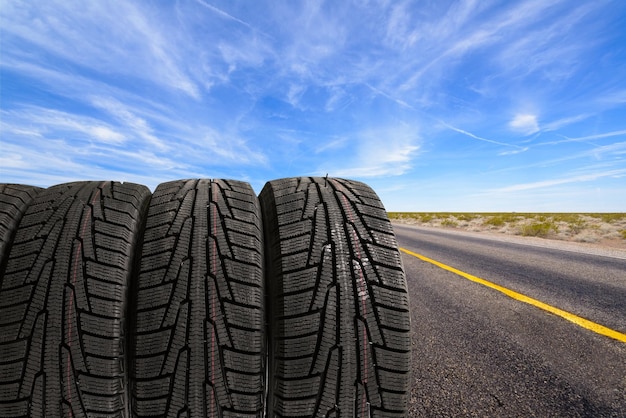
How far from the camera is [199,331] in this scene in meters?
1.15

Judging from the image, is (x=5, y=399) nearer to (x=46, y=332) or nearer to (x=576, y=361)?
(x=46, y=332)

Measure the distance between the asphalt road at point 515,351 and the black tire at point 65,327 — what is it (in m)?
1.43

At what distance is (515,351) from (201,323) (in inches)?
92.5

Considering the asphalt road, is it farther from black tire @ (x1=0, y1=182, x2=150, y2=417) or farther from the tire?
black tire @ (x1=0, y1=182, x2=150, y2=417)

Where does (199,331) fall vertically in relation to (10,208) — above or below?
below

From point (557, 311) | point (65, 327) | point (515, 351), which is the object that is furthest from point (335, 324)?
point (557, 311)

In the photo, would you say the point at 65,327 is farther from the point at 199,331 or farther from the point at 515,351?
the point at 515,351

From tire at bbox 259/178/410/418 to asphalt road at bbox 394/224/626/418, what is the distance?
27.9 inches

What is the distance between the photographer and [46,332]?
1159mm

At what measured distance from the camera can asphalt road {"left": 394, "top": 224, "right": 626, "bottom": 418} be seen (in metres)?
1.78

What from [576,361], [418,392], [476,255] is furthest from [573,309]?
[476,255]

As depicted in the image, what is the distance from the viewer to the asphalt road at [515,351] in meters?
1.78

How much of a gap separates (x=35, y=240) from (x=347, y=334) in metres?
1.24

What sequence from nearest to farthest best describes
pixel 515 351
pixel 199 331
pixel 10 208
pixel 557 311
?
pixel 199 331
pixel 10 208
pixel 515 351
pixel 557 311
